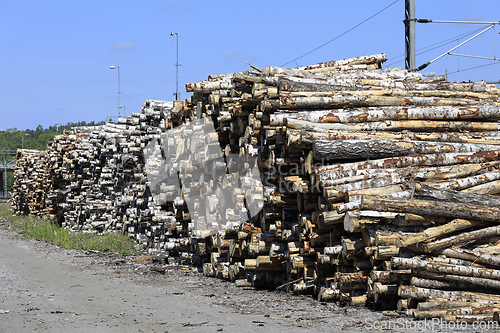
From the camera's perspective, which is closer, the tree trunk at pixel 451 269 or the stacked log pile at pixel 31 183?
the tree trunk at pixel 451 269

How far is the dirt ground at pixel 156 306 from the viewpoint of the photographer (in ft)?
22.8

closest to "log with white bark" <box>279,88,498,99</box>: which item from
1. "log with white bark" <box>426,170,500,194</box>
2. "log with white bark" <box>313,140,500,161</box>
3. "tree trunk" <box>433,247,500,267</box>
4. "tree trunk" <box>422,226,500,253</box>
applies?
"log with white bark" <box>313,140,500,161</box>

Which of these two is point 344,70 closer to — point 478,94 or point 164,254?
point 478,94

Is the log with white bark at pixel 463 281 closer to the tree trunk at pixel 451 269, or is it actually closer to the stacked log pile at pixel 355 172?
the tree trunk at pixel 451 269

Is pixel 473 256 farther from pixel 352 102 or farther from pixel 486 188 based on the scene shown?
pixel 352 102

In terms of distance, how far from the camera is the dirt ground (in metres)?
6.96

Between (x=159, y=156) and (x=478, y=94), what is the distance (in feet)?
32.0

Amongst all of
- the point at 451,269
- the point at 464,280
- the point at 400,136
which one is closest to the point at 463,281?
the point at 464,280

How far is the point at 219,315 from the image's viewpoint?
7.78 metres

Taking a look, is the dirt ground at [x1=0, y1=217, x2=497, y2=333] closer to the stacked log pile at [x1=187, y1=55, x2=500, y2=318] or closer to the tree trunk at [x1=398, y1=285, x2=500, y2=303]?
the tree trunk at [x1=398, y1=285, x2=500, y2=303]

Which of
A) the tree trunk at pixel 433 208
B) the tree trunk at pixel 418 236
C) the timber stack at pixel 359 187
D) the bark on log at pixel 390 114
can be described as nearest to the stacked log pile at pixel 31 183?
the timber stack at pixel 359 187

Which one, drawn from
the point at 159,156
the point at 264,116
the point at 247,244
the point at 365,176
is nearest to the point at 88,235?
the point at 159,156

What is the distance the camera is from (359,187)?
26.0ft

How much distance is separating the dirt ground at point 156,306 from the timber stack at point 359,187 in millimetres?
483
